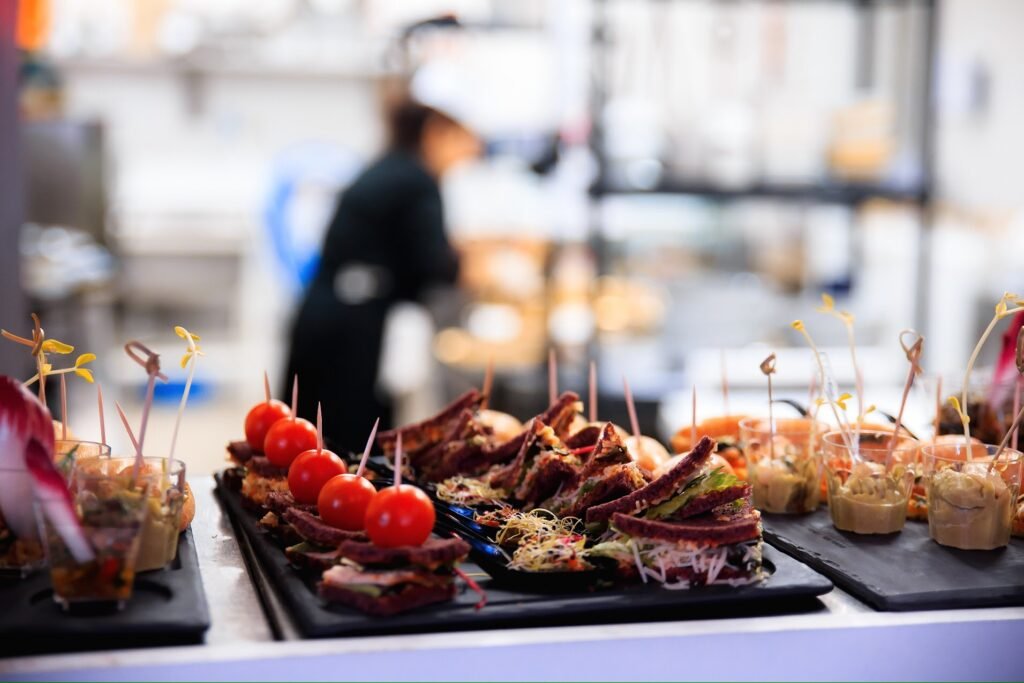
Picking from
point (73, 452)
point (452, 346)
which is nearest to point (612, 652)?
point (73, 452)

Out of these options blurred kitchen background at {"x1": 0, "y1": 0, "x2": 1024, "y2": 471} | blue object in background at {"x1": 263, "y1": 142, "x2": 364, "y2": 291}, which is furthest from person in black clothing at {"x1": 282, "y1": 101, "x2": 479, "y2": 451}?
blue object in background at {"x1": 263, "y1": 142, "x2": 364, "y2": 291}

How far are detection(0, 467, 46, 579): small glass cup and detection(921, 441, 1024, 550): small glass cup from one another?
1192 millimetres

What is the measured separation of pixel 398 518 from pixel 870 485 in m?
0.76

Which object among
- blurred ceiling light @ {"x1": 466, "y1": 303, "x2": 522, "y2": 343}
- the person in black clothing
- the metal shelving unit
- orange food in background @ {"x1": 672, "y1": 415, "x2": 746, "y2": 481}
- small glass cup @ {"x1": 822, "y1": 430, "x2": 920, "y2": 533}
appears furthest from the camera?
blurred ceiling light @ {"x1": 466, "y1": 303, "x2": 522, "y2": 343}

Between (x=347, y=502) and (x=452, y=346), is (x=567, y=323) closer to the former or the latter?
(x=452, y=346)

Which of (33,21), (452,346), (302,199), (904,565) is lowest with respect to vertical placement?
(452,346)

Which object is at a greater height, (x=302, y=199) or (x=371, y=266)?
(x=302, y=199)

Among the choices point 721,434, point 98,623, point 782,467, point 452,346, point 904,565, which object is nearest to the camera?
point 98,623

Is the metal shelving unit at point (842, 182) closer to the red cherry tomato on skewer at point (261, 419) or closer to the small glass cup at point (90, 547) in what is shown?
the red cherry tomato on skewer at point (261, 419)

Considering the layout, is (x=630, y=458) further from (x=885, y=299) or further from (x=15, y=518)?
(x=885, y=299)

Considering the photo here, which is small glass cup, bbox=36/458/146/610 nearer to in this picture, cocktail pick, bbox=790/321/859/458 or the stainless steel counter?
the stainless steel counter

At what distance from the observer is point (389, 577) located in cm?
132

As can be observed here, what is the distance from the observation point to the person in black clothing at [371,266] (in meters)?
4.43

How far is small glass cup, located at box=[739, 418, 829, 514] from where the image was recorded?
184 centimetres
